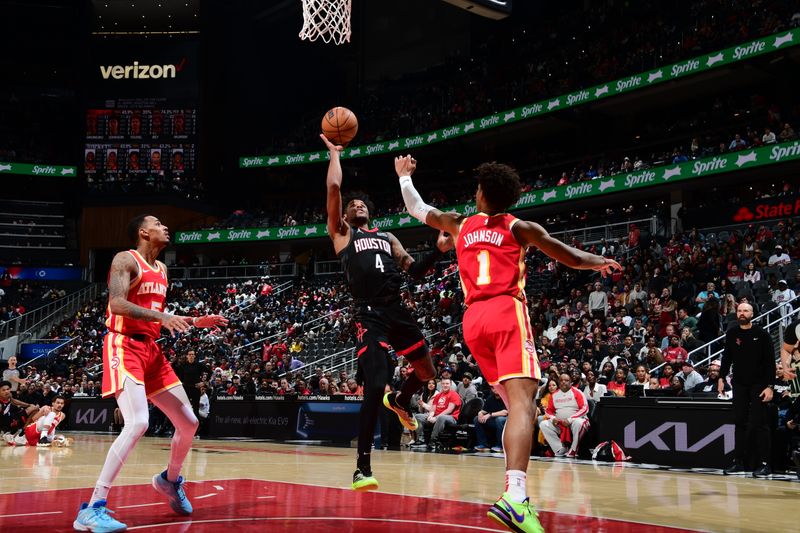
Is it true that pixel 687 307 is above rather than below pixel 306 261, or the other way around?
below

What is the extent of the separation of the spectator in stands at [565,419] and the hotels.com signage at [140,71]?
99.9ft

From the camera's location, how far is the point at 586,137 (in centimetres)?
3108

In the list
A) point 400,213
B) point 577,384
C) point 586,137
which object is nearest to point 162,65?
point 400,213

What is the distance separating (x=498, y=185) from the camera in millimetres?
4652

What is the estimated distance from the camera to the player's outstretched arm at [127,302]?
4.73 meters

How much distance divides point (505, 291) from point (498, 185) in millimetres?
642

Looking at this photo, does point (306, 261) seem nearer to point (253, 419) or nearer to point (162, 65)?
point (162, 65)

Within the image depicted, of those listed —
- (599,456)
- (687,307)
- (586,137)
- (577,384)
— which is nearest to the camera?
(599,456)

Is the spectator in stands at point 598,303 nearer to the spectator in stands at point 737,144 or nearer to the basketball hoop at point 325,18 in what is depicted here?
the spectator in stands at point 737,144

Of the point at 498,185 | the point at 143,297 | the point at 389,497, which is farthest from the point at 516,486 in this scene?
the point at 143,297

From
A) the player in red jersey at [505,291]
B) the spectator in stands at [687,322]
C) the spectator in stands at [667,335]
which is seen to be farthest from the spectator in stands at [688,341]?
the player in red jersey at [505,291]

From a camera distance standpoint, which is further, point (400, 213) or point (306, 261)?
point (306, 261)

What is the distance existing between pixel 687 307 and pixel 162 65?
94.5 feet

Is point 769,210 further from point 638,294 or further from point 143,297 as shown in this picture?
point 143,297
